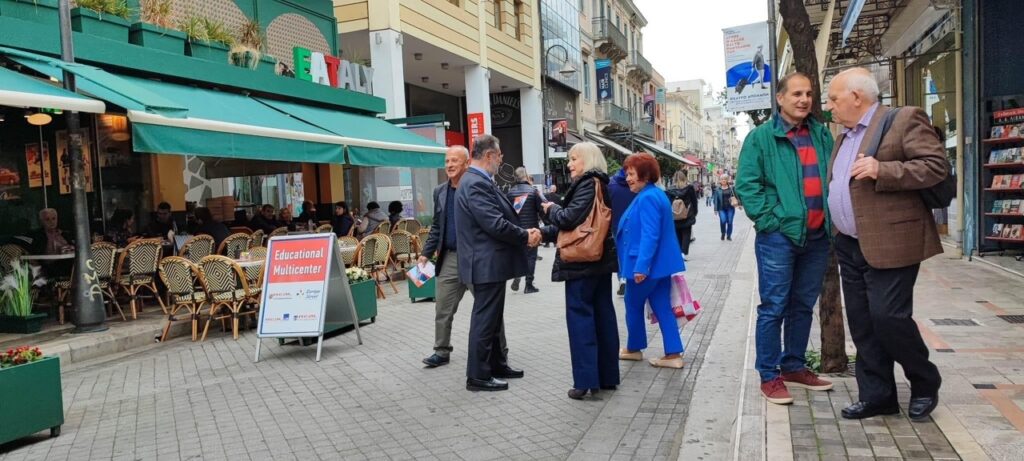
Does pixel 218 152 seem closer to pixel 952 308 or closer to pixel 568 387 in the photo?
pixel 568 387

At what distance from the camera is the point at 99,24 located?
9.42 m

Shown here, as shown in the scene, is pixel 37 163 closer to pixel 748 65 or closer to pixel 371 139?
pixel 371 139

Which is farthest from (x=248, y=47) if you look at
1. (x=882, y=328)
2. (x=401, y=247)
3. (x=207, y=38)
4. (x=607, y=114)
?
(x=607, y=114)

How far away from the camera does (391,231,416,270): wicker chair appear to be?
1203 cm

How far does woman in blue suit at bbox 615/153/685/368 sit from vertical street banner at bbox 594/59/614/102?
29374 mm

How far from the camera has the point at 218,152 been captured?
8.63 m

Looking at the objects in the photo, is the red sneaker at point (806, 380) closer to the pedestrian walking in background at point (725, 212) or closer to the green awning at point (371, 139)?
the green awning at point (371, 139)

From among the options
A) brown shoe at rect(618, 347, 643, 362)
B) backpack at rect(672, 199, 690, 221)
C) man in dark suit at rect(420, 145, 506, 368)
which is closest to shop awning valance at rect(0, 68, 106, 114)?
man in dark suit at rect(420, 145, 506, 368)

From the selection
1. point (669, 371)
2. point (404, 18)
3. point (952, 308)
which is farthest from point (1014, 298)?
point (404, 18)

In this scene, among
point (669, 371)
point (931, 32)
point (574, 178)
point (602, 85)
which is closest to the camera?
point (574, 178)

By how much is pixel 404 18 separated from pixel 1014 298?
1335cm

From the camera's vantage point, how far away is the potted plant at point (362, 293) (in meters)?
7.73

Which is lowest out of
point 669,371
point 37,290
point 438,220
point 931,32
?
point 669,371

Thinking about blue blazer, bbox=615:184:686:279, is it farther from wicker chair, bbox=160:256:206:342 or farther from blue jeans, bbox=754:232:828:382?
wicker chair, bbox=160:256:206:342
